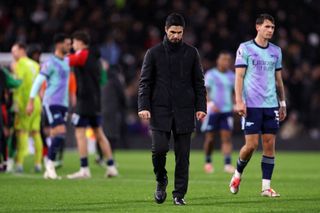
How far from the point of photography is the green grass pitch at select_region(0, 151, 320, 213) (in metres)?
11.8

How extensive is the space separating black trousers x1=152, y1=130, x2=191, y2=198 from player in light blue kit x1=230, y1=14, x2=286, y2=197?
58.5 inches

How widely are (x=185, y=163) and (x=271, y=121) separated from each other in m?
1.88

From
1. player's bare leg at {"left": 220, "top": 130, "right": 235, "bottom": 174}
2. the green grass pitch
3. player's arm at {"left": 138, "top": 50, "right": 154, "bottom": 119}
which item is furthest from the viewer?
player's bare leg at {"left": 220, "top": 130, "right": 235, "bottom": 174}

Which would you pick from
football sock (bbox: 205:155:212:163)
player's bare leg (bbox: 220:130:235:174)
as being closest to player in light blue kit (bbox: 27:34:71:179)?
football sock (bbox: 205:155:212:163)

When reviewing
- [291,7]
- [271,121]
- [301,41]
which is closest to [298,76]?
[301,41]

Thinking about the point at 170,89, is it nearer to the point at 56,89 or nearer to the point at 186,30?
the point at 56,89

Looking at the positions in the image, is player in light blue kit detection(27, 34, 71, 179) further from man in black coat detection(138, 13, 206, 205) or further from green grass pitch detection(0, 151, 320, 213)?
man in black coat detection(138, 13, 206, 205)

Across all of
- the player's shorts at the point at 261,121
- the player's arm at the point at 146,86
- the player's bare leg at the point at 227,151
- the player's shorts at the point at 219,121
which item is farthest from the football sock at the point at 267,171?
the player's shorts at the point at 219,121

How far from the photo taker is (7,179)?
16766mm

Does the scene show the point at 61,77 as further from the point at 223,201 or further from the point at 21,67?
the point at 223,201

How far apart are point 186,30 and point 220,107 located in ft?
37.0

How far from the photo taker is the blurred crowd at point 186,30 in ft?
100

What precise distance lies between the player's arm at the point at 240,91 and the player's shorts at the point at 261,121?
125mm

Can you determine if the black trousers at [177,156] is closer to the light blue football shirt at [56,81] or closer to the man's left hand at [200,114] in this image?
the man's left hand at [200,114]
